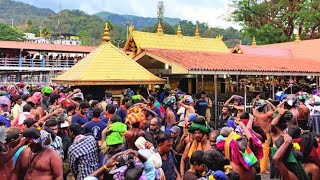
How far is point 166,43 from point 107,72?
6875 millimetres

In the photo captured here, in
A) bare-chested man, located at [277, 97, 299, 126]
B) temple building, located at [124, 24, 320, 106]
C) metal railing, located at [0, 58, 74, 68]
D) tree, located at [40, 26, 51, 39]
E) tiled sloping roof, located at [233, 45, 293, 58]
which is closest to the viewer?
bare-chested man, located at [277, 97, 299, 126]

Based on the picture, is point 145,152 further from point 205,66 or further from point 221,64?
point 221,64

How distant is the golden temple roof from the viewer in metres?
17.9

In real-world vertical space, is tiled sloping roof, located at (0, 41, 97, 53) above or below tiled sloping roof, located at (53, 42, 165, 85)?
above

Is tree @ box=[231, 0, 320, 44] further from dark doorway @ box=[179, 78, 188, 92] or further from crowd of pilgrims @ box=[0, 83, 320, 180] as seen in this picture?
crowd of pilgrims @ box=[0, 83, 320, 180]

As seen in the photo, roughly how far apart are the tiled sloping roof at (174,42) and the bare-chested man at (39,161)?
1345cm

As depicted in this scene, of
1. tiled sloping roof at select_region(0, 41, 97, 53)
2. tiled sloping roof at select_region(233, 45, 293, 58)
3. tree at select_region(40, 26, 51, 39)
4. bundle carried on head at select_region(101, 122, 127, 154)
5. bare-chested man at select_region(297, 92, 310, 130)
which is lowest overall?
bare-chested man at select_region(297, 92, 310, 130)

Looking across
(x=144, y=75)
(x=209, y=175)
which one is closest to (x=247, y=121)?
(x=209, y=175)

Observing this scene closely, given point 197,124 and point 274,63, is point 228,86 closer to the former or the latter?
point 274,63

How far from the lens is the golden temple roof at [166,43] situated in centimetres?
1794

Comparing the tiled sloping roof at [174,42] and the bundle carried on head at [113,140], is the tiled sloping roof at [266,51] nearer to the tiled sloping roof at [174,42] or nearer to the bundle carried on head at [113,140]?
the tiled sloping roof at [174,42]

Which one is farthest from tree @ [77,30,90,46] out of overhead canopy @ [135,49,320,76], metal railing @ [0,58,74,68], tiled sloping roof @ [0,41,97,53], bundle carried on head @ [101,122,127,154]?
bundle carried on head @ [101,122,127,154]

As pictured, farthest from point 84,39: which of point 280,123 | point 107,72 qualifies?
point 280,123

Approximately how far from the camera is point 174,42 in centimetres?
2070
